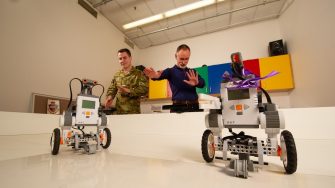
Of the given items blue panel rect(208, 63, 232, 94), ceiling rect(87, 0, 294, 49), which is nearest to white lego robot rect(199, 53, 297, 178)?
blue panel rect(208, 63, 232, 94)

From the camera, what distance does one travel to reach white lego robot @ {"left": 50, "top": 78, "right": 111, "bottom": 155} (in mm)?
997

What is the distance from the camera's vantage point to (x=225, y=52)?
14.9ft

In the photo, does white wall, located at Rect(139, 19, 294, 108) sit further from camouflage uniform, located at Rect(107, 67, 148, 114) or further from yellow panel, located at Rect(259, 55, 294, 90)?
camouflage uniform, located at Rect(107, 67, 148, 114)

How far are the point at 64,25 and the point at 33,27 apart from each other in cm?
61

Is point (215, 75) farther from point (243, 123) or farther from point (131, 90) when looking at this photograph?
point (243, 123)

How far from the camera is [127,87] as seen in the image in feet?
7.25

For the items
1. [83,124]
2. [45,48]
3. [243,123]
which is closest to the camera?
[243,123]

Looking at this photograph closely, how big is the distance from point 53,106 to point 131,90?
170cm

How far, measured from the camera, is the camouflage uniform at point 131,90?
7.33 ft

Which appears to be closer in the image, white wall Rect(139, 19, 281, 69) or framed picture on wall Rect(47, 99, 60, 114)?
framed picture on wall Rect(47, 99, 60, 114)

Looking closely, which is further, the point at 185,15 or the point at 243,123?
the point at 185,15

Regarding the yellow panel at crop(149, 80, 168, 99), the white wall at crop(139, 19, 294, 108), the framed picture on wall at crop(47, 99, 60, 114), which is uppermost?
the white wall at crop(139, 19, 294, 108)

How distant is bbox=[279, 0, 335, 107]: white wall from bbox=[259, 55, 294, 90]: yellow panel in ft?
0.34

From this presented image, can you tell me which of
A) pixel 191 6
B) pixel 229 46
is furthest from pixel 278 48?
pixel 191 6
